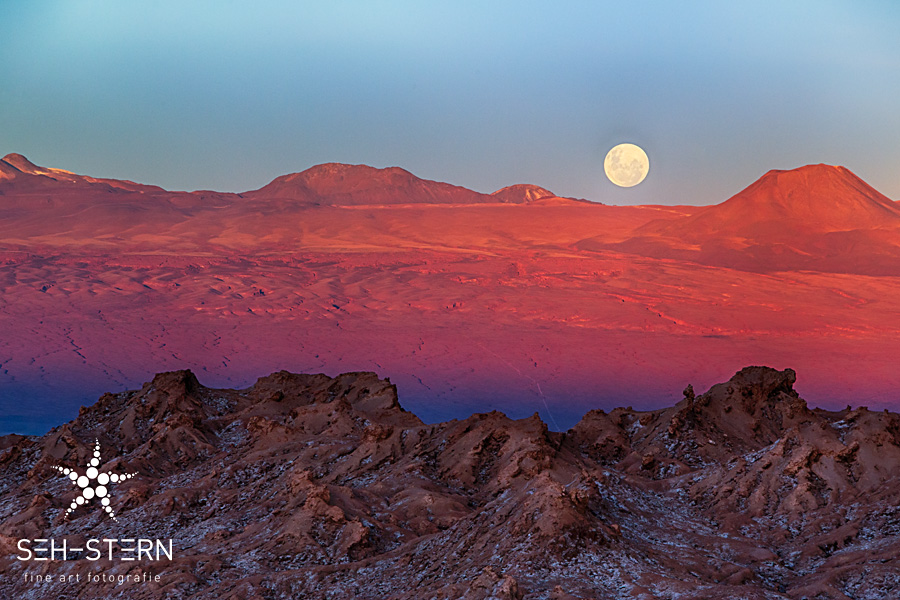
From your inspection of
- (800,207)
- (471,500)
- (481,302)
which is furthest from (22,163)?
(471,500)

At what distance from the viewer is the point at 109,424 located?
155 ft

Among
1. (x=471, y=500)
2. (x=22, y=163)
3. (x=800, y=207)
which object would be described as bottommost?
(x=471, y=500)

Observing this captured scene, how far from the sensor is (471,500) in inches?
1243

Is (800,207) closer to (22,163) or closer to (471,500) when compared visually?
(471,500)

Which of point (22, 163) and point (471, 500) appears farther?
point (22, 163)

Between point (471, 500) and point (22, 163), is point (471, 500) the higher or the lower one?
the lower one

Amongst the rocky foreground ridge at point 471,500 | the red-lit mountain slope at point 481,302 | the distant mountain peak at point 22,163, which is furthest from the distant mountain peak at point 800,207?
the distant mountain peak at point 22,163

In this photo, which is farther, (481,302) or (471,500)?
(481,302)

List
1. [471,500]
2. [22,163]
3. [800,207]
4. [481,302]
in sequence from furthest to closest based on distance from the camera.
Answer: [22,163] → [800,207] → [481,302] → [471,500]

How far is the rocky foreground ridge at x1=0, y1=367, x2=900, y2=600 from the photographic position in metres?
23.0

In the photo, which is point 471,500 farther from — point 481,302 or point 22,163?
point 22,163

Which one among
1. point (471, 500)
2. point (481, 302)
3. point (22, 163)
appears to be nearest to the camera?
point (471, 500)

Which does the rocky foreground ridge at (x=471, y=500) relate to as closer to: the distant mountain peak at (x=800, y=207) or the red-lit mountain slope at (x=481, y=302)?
the red-lit mountain slope at (x=481, y=302)

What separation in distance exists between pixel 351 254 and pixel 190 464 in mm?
77730
